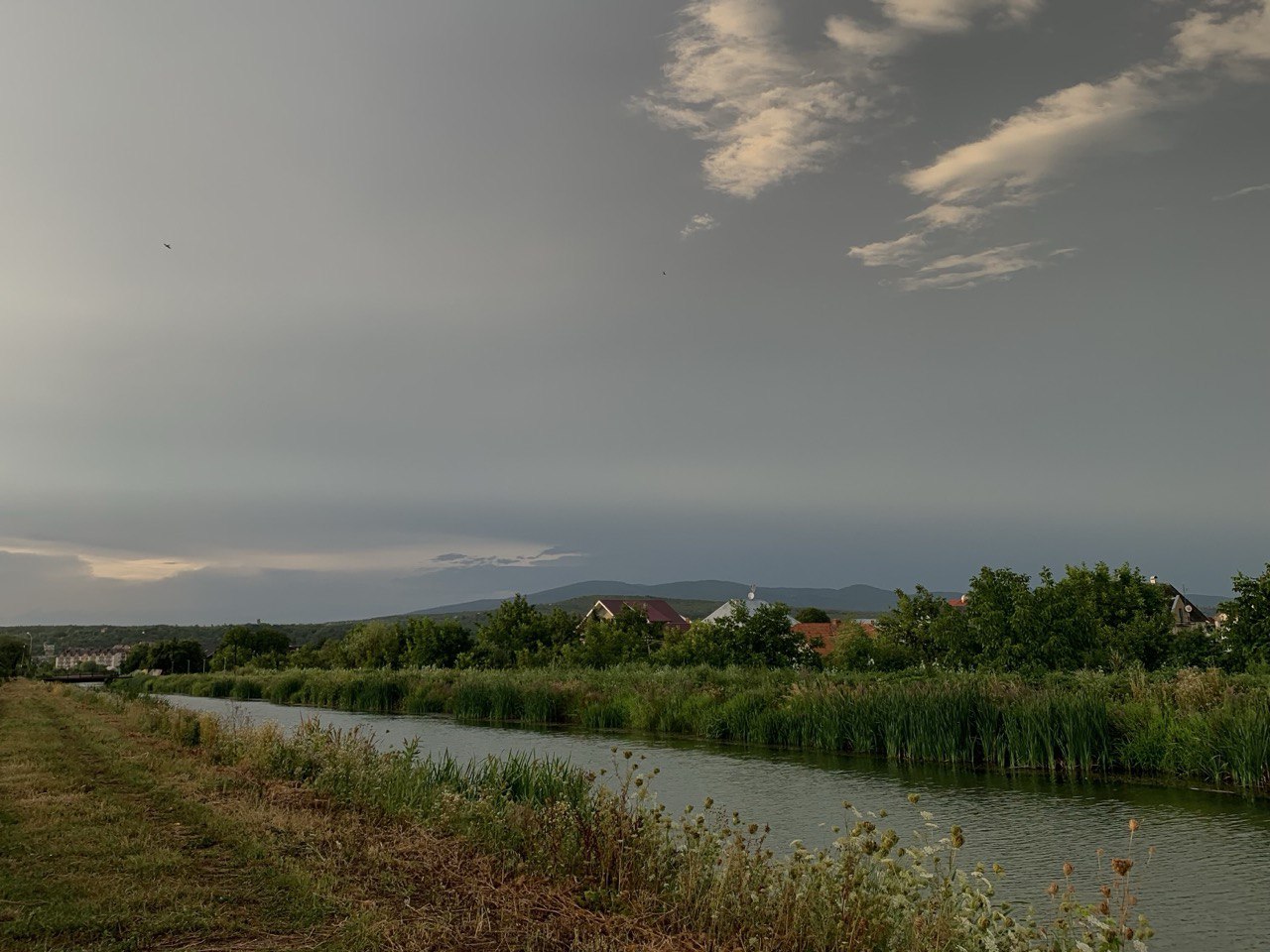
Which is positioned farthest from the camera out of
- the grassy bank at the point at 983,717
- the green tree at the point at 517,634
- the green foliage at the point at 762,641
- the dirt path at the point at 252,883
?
the green tree at the point at 517,634

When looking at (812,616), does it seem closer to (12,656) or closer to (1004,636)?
(1004,636)

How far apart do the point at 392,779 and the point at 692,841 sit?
571cm

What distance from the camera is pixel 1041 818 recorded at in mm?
14766

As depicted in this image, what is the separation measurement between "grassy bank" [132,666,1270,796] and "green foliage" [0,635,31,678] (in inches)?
2640

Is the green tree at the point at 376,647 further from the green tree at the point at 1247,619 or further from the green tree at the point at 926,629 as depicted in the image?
the green tree at the point at 1247,619

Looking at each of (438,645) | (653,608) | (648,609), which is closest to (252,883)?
(438,645)

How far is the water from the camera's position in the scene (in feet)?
32.8

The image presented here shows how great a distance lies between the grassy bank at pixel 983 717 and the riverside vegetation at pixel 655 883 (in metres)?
7.65

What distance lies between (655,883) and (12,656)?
110 meters

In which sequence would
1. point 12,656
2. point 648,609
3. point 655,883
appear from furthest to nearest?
point 648,609 → point 12,656 → point 655,883

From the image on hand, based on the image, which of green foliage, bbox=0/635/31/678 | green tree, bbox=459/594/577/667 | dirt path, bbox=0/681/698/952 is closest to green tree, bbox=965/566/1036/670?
dirt path, bbox=0/681/698/952

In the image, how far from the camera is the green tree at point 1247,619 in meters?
28.5

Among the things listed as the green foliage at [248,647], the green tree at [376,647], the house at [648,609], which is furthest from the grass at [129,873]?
the green foliage at [248,647]

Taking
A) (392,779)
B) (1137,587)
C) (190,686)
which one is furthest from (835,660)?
(190,686)
